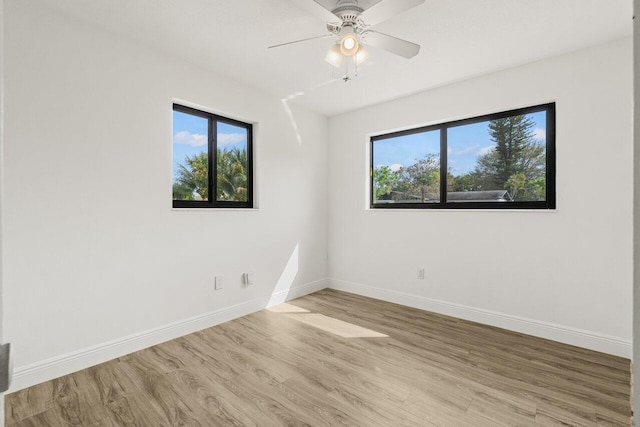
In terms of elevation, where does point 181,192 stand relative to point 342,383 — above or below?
above

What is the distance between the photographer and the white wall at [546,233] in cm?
246

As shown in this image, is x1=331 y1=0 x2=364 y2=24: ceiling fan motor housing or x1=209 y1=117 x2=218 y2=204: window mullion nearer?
x1=331 y1=0 x2=364 y2=24: ceiling fan motor housing

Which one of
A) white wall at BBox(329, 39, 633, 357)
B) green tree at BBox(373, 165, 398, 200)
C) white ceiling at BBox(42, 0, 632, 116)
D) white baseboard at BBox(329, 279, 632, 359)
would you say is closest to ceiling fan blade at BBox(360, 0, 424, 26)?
white ceiling at BBox(42, 0, 632, 116)

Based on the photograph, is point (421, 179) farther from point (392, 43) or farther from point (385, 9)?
point (385, 9)

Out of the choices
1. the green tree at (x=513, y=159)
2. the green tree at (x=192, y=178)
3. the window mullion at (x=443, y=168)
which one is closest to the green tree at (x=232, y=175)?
the green tree at (x=192, y=178)

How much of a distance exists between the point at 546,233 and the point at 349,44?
226 centimetres

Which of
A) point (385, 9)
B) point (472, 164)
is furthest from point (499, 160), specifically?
point (385, 9)

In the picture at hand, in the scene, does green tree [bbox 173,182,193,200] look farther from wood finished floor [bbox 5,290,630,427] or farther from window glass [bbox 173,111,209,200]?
wood finished floor [bbox 5,290,630,427]

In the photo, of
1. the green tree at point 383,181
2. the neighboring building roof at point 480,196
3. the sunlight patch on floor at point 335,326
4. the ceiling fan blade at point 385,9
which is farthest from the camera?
the green tree at point 383,181

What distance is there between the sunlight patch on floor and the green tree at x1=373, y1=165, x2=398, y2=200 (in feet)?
5.42

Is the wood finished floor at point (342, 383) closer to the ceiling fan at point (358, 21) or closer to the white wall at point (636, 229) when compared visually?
the white wall at point (636, 229)

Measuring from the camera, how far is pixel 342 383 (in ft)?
6.86

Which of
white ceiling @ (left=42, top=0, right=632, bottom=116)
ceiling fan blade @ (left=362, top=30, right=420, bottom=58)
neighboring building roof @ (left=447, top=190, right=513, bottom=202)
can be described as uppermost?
white ceiling @ (left=42, top=0, right=632, bottom=116)

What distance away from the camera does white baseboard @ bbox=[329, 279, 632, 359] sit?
249 centimetres
